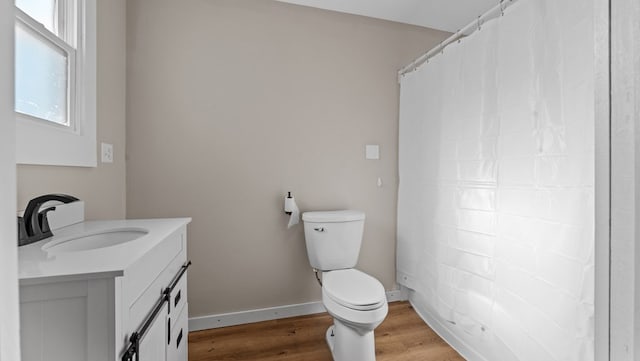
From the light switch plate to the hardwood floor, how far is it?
1.21 meters

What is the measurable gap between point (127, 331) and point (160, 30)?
1.79 metres

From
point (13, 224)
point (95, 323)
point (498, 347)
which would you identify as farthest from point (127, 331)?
point (498, 347)

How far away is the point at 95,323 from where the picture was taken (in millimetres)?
620

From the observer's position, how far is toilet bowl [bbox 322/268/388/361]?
4.44 ft

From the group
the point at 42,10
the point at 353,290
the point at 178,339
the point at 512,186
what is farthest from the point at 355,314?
the point at 42,10

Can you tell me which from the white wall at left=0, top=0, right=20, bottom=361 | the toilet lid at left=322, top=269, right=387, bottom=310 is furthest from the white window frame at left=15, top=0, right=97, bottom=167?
the toilet lid at left=322, top=269, right=387, bottom=310

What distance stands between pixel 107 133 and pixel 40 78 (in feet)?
1.53

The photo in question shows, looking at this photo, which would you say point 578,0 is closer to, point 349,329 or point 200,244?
point 349,329

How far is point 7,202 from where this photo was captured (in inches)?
9.8

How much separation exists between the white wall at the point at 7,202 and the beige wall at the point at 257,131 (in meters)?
1.63

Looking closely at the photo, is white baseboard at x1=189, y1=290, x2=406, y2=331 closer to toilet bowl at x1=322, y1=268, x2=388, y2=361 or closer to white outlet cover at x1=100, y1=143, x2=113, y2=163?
toilet bowl at x1=322, y1=268, x2=388, y2=361

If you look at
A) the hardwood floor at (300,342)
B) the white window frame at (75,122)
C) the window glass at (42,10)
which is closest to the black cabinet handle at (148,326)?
the hardwood floor at (300,342)

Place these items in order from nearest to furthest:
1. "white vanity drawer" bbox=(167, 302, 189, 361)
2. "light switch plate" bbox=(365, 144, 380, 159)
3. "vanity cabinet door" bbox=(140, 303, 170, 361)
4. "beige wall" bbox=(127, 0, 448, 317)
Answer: "vanity cabinet door" bbox=(140, 303, 170, 361), "white vanity drawer" bbox=(167, 302, 189, 361), "beige wall" bbox=(127, 0, 448, 317), "light switch plate" bbox=(365, 144, 380, 159)

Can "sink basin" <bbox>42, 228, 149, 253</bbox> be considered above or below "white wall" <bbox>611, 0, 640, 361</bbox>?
below
